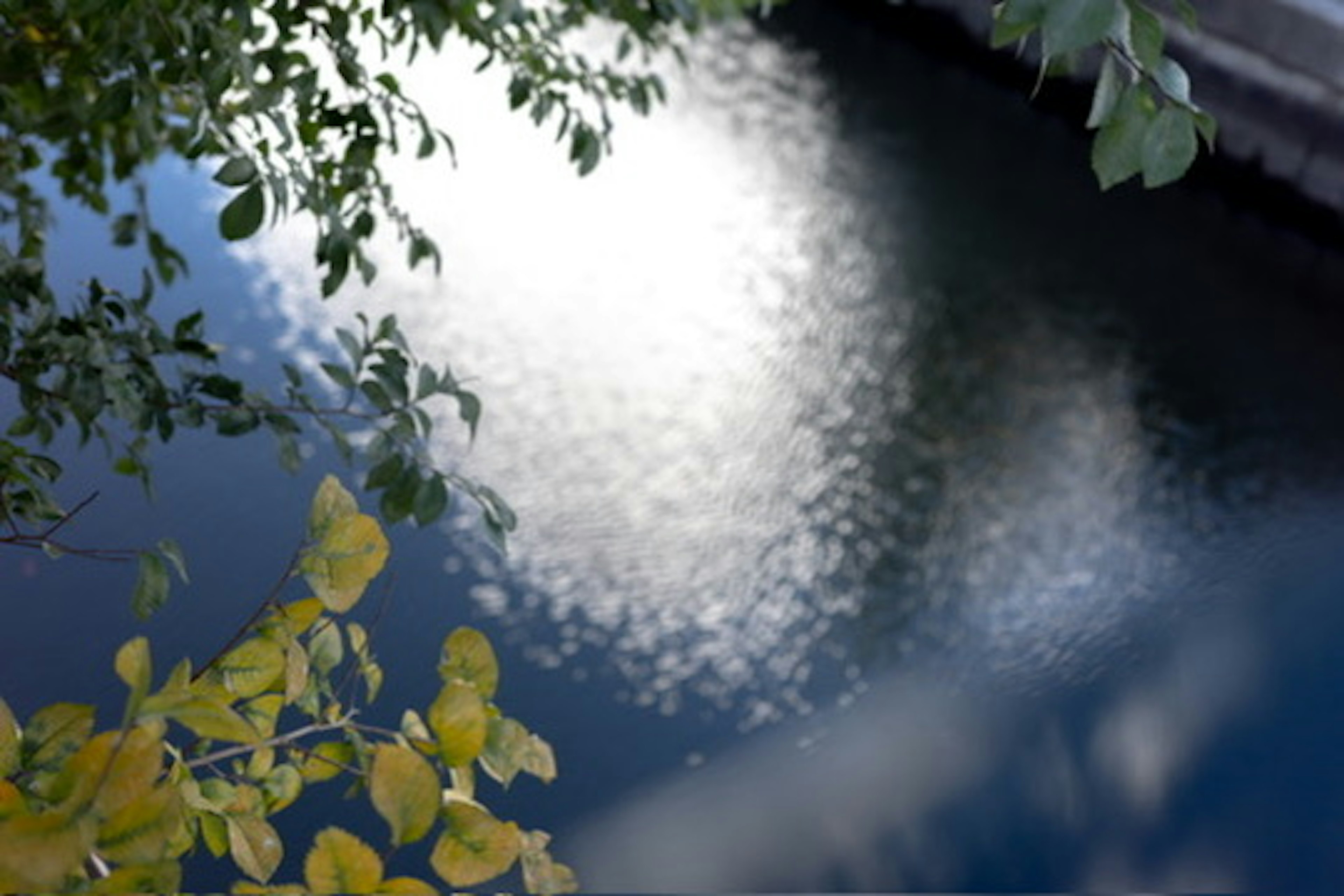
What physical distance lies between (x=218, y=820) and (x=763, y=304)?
131 inches

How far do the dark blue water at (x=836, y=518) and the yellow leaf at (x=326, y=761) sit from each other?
64.2 inches

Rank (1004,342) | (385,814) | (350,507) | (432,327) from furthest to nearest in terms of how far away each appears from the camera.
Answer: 1. (1004,342)
2. (432,327)
3. (350,507)
4. (385,814)

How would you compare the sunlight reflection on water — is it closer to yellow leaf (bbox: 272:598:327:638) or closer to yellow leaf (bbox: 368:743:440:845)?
yellow leaf (bbox: 272:598:327:638)

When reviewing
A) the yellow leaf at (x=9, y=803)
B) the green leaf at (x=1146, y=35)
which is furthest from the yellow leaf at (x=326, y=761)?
the green leaf at (x=1146, y=35)

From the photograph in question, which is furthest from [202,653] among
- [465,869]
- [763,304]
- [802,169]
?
[802,169]

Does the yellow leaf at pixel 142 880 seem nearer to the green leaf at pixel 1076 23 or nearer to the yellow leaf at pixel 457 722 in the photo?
the yellow leaf at pixel 457 722

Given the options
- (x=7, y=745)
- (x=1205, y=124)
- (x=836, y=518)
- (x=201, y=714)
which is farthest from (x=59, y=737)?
(x=836, y=518)

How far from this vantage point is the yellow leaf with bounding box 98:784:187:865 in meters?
0.66

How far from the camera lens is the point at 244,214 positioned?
1.23m

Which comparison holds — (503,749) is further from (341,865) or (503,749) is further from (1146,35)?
(1146,35)

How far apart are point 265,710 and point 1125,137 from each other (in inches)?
19.3

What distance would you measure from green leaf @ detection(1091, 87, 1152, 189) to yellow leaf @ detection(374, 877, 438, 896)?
15.9 inches

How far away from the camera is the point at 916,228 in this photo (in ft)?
15.3

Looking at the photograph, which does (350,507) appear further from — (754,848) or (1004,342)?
(1004,342)
